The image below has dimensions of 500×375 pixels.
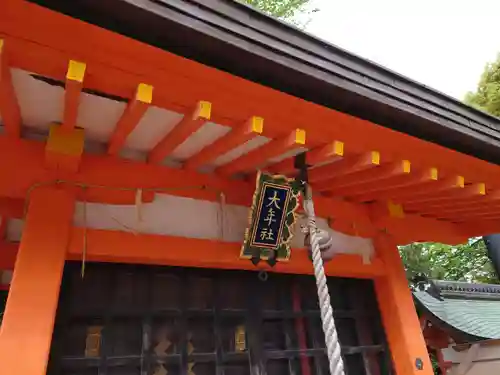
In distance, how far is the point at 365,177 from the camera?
2990 millimetres

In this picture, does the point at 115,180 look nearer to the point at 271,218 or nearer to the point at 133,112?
the point at 133,112

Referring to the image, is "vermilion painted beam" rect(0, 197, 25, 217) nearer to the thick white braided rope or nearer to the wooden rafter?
the thick white braided rope

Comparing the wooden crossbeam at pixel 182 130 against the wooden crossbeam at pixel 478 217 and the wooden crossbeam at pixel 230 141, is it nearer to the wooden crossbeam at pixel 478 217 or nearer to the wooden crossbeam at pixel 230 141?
the wooden crossbeam at pixel 230 141

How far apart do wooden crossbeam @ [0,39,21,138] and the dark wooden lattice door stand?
0.98 metres

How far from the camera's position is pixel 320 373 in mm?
3129

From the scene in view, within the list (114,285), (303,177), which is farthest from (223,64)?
(114,285)

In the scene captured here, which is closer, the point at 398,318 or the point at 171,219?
the point at 171,219

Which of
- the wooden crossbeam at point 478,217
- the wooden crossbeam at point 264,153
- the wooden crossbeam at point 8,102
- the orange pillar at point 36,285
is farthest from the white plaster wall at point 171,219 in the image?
the wooden crossbeam at point 478,217

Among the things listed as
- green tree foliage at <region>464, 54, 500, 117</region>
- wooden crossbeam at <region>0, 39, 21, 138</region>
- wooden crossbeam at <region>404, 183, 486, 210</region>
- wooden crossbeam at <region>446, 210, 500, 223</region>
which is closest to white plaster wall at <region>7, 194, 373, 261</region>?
wooden crossbeam at <region>0, 39, 21, 138</region>

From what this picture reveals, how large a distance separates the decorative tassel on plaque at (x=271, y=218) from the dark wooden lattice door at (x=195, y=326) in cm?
43

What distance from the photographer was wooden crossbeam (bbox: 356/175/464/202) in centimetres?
299

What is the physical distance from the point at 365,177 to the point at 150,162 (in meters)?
1.64

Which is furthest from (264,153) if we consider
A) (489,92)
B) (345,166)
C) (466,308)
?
(489,92)

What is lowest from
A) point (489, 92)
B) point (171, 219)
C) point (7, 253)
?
point (7, 253)
